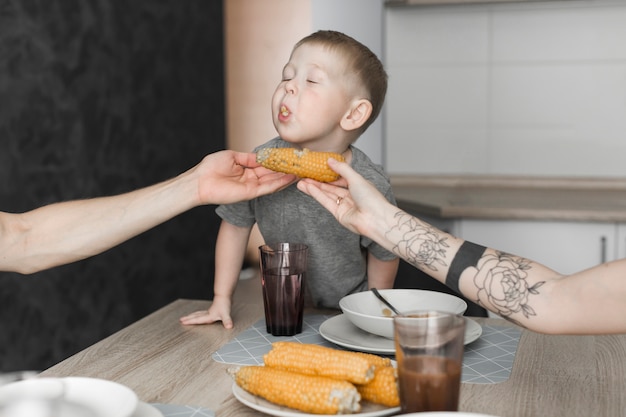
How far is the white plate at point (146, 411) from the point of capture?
0.85m

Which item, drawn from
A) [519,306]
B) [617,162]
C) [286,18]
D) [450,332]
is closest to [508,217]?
[617,162]

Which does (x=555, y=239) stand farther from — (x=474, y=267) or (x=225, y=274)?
(x=474, y=267)

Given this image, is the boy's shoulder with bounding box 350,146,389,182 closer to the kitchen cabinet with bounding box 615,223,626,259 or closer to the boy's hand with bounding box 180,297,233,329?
the boy's hand with bounding box 180,297,233,329

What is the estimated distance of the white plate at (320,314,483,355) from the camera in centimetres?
114

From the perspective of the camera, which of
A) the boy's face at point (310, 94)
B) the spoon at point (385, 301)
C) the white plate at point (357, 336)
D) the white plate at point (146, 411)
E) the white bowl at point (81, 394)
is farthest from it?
the boy's face at point (310, 94)

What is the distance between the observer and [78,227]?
1318 millimetres

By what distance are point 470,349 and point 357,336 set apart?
0.19 metres

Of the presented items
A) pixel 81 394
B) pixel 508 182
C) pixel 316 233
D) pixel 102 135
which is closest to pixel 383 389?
pixel 81 394

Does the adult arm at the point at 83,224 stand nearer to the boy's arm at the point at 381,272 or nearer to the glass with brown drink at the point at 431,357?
the boy's arm at the point at 381,272

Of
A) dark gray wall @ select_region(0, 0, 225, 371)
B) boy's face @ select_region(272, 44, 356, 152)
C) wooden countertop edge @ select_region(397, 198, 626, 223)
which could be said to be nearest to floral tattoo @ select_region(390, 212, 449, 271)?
boy's face @ select_region(272, 44, 356, 152)

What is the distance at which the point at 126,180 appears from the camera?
8.33 feet

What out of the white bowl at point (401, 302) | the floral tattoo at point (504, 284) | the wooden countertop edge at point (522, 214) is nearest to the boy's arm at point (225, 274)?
the white bowl at point (401, 302)

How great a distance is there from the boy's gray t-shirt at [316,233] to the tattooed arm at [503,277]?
0.48 m

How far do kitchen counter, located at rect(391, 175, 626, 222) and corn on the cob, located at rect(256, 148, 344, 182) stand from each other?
1.28m
